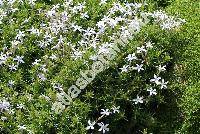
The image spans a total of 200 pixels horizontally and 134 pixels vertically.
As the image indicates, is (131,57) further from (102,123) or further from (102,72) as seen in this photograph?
(102,123)

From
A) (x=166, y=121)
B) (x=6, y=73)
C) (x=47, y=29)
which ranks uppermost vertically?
(x=47, y=29)

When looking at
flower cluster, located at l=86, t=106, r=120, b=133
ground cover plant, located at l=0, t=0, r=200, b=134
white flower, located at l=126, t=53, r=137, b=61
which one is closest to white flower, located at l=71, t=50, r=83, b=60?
ground cover plant, located at l=0, t=0, r=200, b=134

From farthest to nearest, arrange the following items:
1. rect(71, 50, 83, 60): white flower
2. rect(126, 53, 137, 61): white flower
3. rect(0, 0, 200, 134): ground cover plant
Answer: rect(71, 50, 83, 60): white flower, rect(126, 53, 137, 61): white flower, rect(0, 0, 200, 134): ground cover plant

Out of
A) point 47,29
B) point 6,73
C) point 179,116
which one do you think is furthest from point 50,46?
point 179,116

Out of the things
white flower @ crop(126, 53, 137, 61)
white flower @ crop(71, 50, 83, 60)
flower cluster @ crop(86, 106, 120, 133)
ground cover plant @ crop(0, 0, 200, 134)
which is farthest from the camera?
white flower @ crop(71, 50, 83, 60)

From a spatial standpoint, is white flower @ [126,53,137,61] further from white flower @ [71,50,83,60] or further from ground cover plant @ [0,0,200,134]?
white flower @ [71,50,83,60]

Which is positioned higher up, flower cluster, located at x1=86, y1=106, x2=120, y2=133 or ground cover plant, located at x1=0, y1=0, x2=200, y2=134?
ground cover plant, located at x1=0, y1=0, x2=200, y2=134

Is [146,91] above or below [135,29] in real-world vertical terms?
below

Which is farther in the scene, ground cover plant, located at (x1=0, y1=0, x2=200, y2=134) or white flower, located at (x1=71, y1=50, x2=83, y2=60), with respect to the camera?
white flower, located at (x1=71, y1=50, x2=83, y2=60)

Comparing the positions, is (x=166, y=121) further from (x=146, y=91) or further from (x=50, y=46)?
(x=50, y=46)
